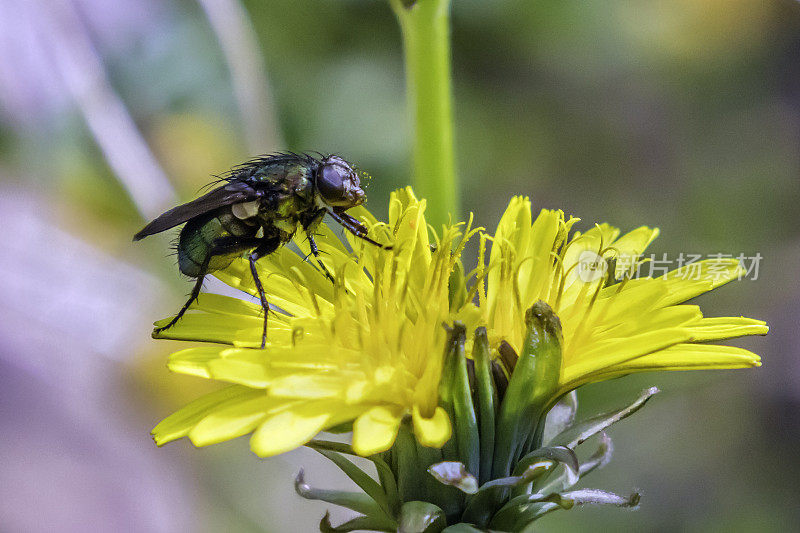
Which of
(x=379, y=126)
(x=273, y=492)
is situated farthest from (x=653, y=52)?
(x=273, y=492)

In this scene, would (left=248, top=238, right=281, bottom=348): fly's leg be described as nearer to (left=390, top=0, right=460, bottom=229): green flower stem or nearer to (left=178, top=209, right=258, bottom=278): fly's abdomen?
(left=178, top=209, right=258, bottom=278): fly's abdomen

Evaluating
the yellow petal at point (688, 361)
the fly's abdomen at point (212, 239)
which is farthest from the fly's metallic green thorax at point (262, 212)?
the yellow petal at point (688, 361)

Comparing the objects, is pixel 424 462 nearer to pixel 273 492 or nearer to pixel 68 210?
pixel 273 492

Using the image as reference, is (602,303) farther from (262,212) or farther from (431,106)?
(431,106)

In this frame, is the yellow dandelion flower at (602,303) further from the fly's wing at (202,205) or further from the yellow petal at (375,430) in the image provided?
the fly's wing at (202,205)
